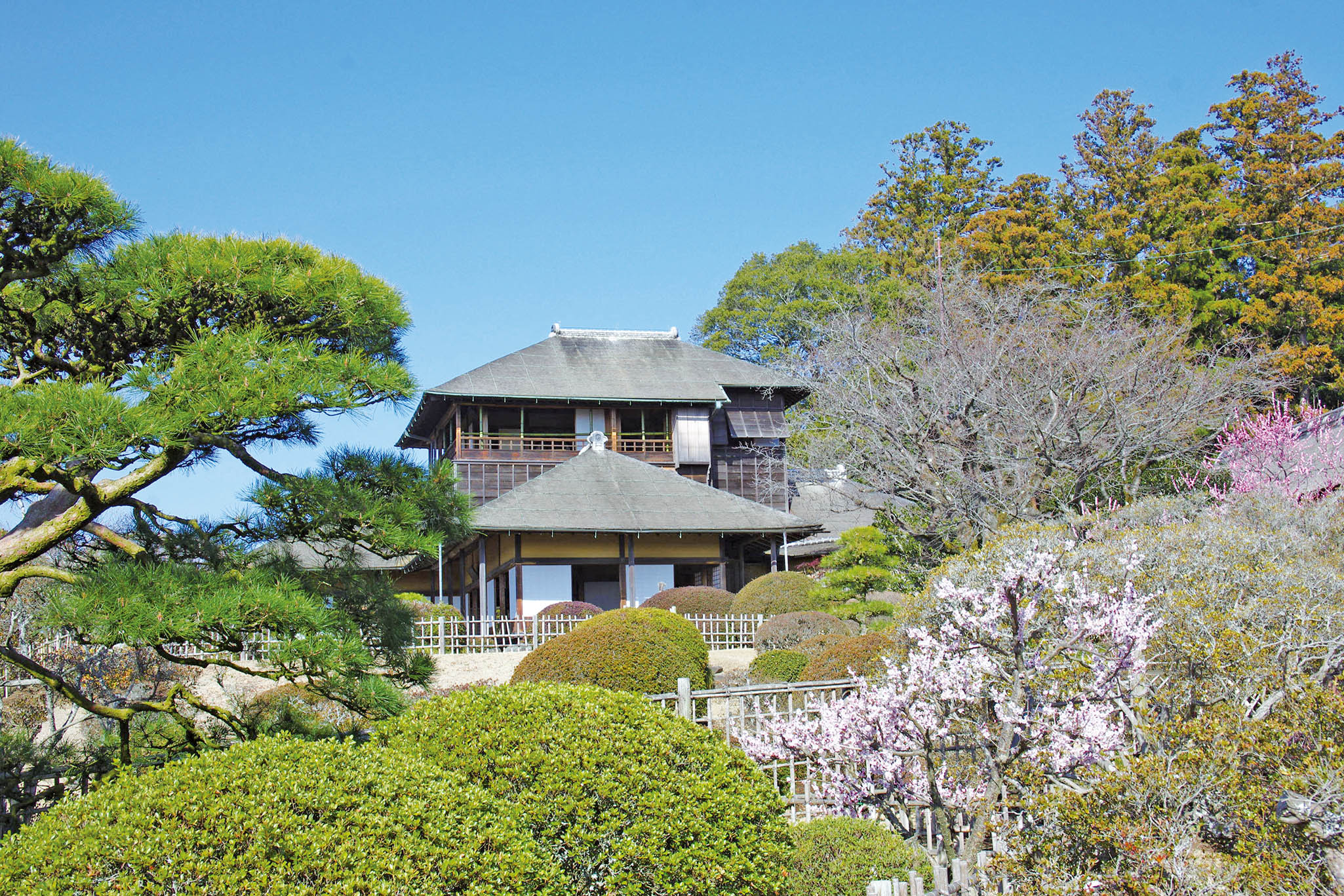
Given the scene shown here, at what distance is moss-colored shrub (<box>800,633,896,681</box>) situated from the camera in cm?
1269

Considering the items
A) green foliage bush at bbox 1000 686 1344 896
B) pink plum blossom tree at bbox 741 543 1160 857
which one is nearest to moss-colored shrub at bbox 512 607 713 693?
pink plum blossom tree at bbox 741 543 1160 857

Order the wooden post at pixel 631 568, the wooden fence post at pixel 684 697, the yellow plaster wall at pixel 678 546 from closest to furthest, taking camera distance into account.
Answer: the wooden fence post at pixel 684 697 → the wooden post at pixel 631 568 → the yellow plaster wall at pixel 678 546

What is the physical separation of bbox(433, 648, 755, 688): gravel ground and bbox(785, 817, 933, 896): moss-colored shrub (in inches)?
433

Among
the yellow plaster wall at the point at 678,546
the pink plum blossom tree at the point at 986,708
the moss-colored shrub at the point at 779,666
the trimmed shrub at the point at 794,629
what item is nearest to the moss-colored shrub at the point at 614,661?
the moss-colored shrub at the point at 779,666

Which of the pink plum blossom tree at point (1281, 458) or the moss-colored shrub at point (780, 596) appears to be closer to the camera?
the pink plum blossom tree at point (1281, 458)

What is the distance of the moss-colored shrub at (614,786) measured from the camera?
17.1 feet

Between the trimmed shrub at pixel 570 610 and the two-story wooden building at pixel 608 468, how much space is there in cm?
197

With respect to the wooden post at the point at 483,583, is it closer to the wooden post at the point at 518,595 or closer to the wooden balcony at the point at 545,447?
the wooden post at the point at 518,595

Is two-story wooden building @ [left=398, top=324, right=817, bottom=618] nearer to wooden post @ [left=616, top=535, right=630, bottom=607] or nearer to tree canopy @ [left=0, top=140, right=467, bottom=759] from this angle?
wooden post @ [left=616, top=535, right=630, bottom=607]

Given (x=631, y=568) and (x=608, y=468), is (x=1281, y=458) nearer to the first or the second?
(x=631, y=568)

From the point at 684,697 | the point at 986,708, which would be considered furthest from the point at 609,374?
the point at 986,708

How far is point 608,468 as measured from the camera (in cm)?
A: 2711

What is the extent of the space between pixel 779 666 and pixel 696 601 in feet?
25.2

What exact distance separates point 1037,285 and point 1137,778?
2149 centimetres
